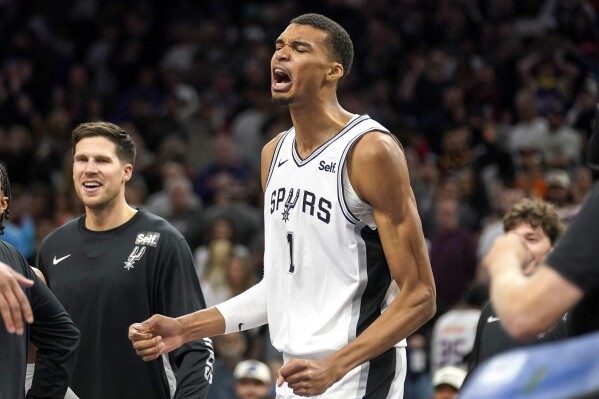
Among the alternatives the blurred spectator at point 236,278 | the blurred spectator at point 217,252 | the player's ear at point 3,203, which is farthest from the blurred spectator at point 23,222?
the player's ear at point 3,203

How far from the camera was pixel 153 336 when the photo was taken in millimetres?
5059

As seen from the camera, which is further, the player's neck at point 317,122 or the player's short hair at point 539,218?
the player's short hair at point 539,218

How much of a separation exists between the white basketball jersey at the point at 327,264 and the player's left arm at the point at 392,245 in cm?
10

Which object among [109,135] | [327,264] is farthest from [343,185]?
[109,135]

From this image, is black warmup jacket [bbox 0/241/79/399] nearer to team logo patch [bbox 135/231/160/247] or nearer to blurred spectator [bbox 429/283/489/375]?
team logo patch [bbox 135/231/160/247]

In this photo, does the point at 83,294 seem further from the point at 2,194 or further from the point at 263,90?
the point at 263,90

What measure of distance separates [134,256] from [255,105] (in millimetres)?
9382

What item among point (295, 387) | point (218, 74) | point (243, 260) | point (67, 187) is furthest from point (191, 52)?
point (295, 387)

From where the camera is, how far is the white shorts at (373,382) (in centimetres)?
499

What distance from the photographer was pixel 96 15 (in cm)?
1786

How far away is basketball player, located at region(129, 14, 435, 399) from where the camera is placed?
4906 mm

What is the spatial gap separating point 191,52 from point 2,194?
470 inches

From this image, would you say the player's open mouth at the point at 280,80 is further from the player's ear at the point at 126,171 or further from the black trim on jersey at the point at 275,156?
the player's ear at the point at 126,171

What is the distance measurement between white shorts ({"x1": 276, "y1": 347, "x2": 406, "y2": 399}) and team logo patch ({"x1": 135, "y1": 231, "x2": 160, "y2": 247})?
3.59 feet
